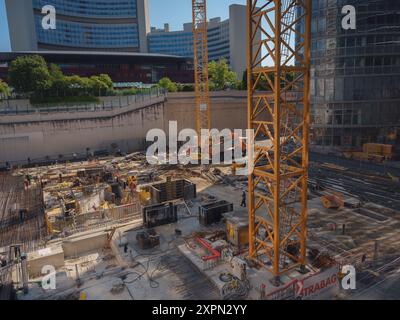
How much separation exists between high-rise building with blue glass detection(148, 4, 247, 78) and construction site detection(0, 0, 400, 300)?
90.6 metres

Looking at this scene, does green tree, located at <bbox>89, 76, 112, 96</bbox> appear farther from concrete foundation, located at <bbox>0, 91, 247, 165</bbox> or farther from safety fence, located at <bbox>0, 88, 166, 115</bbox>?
concrete foundation, located at <bbox>0, 91, 247, 165</bbox>

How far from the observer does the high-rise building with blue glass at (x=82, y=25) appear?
76562 millimetres

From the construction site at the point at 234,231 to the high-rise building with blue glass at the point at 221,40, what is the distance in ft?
297

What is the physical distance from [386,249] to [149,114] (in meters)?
33.7

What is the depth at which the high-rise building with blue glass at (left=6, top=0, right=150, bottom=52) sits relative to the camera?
7656 centimetres

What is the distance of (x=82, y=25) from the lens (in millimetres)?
89625

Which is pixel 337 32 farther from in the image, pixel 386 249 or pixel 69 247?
pixel 69 247

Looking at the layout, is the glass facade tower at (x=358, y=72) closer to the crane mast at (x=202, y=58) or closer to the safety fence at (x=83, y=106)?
the crane mast at (x=202, y=58)

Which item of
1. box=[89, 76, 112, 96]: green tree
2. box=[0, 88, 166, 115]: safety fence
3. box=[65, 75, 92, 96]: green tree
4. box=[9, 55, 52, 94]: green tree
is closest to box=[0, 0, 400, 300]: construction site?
box=[0, 88, 166, 115]: safety fence

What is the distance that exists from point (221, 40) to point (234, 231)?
11724cm

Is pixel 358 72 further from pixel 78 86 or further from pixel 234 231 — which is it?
pixel 78 86

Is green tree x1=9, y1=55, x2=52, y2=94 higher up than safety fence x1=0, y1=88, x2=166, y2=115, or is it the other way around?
green tree x1=9, y1=55, x2=52, y2=94

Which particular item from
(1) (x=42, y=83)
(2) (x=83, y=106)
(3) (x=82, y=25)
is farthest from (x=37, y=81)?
(3) (x=82, y=25)
